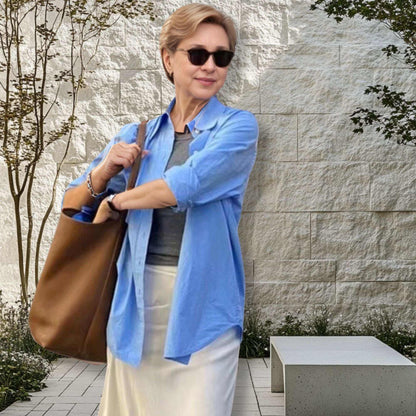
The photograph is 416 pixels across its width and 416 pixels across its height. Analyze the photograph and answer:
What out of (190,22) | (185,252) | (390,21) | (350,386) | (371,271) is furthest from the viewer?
(371,271)

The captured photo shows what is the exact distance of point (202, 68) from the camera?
2113mm

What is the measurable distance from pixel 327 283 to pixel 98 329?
557cm

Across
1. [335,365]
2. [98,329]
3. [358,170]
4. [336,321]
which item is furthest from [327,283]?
[98,329]

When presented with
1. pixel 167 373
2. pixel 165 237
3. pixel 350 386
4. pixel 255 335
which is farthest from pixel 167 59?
pixel 255 335

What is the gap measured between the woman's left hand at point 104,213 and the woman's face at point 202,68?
0.38 m

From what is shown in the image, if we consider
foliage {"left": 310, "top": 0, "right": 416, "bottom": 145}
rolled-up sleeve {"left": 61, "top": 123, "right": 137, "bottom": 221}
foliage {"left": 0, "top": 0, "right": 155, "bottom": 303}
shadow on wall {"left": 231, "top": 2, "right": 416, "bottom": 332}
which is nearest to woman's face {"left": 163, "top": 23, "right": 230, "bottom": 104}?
rolled-up sleeve {"left": 61, "top": 123, "right": 137, "bottom": 221}

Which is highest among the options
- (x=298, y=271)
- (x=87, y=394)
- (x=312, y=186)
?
(x=312, y=186)

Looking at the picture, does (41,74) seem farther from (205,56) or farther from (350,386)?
(205,56)

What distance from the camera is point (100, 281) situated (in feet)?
6.89

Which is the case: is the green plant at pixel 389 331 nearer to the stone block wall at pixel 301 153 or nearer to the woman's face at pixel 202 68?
the stone block wall at pixel 301 153

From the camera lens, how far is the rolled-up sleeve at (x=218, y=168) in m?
1.98

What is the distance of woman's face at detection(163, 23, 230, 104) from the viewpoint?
211 centimetres

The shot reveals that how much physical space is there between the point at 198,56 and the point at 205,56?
2 cm

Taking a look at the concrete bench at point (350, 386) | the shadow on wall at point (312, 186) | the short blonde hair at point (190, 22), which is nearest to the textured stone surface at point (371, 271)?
the shadow on wall at point (312, 186)
